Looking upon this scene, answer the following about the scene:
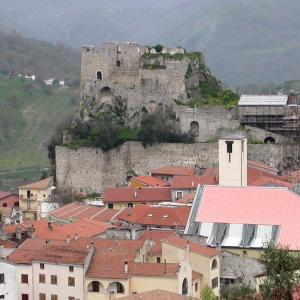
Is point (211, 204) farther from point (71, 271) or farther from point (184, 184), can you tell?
point (184, 184)

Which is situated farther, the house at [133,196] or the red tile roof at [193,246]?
the house at [133,196]

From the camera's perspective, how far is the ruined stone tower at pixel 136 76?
70.2 metres

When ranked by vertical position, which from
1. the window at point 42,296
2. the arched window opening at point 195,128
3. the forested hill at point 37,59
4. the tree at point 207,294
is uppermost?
the forested hill at point 37,59

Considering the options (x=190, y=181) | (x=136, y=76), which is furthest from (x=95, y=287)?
(x=136, y=76)

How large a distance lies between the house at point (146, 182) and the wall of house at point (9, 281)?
898 inches

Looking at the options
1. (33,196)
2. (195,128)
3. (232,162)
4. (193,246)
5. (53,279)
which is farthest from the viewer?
(33,196)

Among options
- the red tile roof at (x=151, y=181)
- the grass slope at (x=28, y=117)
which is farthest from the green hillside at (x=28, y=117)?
the red tile roof at (x=151, y=181)

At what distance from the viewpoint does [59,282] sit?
41.8 meters

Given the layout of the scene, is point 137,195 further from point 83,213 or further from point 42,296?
point 42,296

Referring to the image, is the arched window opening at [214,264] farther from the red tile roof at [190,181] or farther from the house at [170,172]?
the house at [170,172]

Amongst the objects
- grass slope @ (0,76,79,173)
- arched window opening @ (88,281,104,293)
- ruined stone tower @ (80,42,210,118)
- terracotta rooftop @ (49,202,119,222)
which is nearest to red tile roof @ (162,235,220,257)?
arched window opening @ (88,281,104,293)

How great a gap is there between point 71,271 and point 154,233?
7.77 meters

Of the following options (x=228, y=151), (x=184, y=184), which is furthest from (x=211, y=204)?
(x=184, y=184)

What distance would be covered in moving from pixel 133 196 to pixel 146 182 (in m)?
3.65
